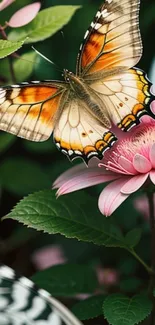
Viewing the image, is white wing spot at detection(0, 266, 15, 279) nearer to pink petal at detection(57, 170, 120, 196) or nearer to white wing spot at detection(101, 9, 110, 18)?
pink petal at detection(57, 170, 120, 196)

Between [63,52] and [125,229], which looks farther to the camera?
[63,52]

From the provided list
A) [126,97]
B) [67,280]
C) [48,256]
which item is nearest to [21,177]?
[48,256]

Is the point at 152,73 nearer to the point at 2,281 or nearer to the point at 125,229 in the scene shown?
the point at 125,229

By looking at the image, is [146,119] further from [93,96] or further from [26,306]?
[26,306]

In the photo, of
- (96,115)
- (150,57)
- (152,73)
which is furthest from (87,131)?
(150,57)

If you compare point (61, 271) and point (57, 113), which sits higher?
point (57, 113)

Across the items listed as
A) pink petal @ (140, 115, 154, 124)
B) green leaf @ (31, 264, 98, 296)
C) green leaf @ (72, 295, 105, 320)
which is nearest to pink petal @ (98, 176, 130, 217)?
pink petal @ (140, 115, 154, 124)

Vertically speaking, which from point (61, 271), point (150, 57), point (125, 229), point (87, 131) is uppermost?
point (87, 131)
